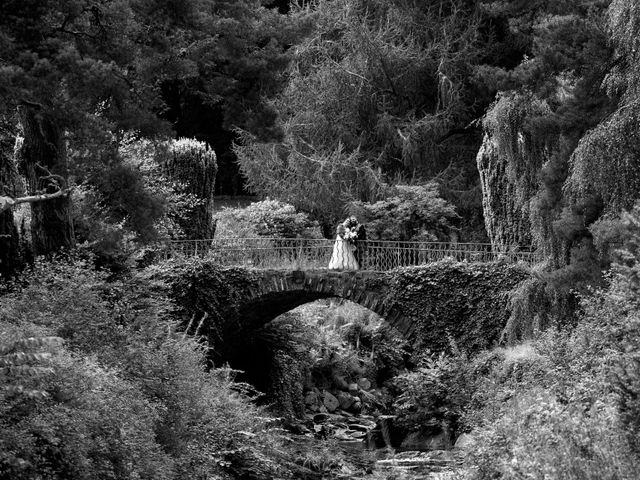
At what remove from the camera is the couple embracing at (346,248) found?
2169 centimetres

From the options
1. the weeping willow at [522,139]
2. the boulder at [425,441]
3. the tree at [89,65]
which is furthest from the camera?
the boulder at [425,441]

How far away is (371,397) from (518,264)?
734 centimetres

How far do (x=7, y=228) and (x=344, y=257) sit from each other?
28.5ft

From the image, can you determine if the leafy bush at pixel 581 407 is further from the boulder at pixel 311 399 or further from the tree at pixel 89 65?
the boulder at pixel 311 399

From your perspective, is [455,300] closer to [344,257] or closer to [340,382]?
[344,257]

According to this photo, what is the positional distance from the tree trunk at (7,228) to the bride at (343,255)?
8.02 meters

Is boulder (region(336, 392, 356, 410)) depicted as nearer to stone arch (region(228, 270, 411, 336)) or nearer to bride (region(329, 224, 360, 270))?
stone arch (region(228, 270, 411, 336))

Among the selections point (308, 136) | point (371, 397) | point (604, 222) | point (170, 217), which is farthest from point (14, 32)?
point (308, 136)

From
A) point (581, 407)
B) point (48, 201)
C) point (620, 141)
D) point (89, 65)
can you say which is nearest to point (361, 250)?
point (620, 141)

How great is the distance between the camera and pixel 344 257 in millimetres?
21766

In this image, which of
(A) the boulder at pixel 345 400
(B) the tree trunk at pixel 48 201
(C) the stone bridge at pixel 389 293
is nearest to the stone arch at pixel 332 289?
(C) the stone bridge at pixel 389 293

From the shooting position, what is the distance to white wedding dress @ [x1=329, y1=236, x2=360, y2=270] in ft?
71.2

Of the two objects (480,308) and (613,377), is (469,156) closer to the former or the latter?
(480,308)

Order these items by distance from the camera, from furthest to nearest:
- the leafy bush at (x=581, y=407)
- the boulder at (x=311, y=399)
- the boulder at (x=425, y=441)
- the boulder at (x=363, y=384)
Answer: the boulder at (x=363, y=384), the boulder at (x=311, y=399), the boulder at (x=425, y=441), the leafy bush at (x=581, y=407)
